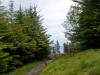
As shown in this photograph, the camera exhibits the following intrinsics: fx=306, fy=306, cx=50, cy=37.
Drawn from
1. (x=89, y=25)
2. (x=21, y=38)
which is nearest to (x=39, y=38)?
(x=21, y=38)

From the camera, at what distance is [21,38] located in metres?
43.1

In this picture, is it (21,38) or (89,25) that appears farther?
(21,38)

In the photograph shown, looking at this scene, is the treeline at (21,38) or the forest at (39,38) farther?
the treeline at (21,38)

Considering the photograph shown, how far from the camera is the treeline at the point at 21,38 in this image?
38062 mm

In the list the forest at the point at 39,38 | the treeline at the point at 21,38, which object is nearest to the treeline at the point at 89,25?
the forest at the point at 39,38

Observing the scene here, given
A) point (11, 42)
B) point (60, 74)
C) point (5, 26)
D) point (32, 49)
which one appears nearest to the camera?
point (60, 74)

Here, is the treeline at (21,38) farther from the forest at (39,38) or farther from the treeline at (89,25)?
the treeline at (89,25)

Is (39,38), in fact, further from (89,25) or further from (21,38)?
(89,25)

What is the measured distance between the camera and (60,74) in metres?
20.3

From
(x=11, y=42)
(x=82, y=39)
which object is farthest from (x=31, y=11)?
(x=82, y=39)

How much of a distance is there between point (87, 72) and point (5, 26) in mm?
23092

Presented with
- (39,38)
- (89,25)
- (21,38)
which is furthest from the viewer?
(39,38)

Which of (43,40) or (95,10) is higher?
(95,10)

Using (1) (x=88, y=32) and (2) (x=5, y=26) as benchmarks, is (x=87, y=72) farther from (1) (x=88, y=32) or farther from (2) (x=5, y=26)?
(2) (x=5, y=26)
